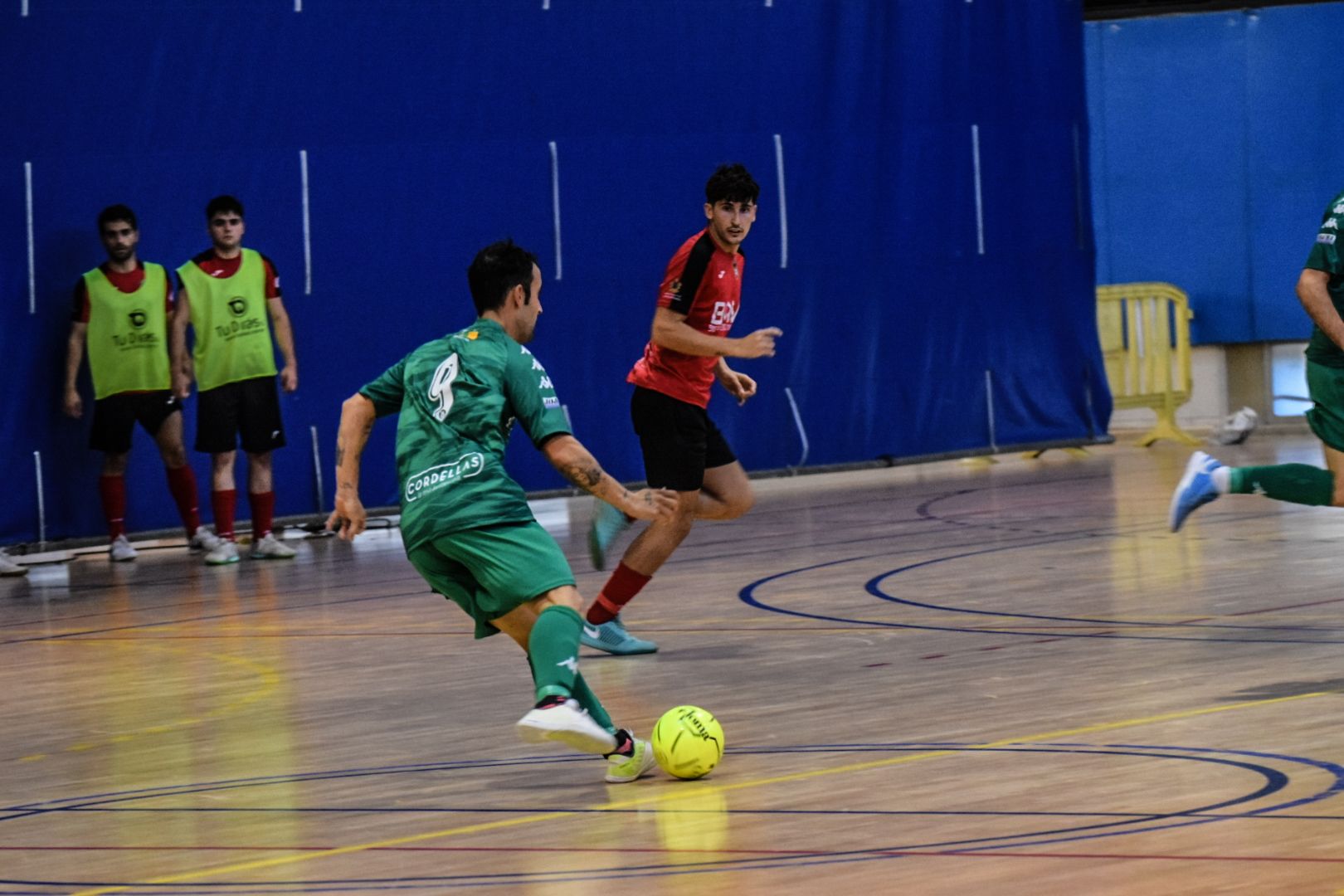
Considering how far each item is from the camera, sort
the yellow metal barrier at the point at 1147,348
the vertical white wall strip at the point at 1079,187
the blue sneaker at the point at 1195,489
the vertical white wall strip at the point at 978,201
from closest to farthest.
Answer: the blue sneaker at the point at 1195,489 → the vertical white wall strip at the point at 978,201 → the vertical white wall strip at the point at 1079,187 → the yellow metal barrier at the point at 1147,348

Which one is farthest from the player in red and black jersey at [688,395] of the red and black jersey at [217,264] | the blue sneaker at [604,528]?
the red and black jersey at [217,264]

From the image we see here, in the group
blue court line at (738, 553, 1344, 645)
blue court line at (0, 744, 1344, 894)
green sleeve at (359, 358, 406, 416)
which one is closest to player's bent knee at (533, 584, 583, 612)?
green sleeve at (359, 358, 406, 416)

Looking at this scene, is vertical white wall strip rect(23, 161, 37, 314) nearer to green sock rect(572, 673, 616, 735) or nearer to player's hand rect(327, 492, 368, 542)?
player's hand rect(327, 492, 368, 542)

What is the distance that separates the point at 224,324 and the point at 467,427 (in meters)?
7.60

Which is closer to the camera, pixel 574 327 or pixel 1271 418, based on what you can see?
Result: pixel 574 327

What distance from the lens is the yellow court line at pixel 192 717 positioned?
681cm

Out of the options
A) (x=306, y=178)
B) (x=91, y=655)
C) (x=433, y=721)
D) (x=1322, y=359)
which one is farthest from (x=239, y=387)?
(x=1322, y=359)

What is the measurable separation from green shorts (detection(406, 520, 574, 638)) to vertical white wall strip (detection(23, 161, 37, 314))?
327 inches

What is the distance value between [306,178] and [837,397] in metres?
4.84

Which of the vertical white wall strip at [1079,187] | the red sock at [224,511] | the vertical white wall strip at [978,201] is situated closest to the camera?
the red sock at [224,511]

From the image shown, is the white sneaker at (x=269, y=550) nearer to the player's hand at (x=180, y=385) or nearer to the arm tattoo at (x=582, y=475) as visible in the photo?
the player's hand at (x=180, y=385)

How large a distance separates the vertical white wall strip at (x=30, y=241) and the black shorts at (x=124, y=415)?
814mm

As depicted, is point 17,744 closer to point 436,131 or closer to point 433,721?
point 433,721

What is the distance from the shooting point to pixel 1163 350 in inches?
770
